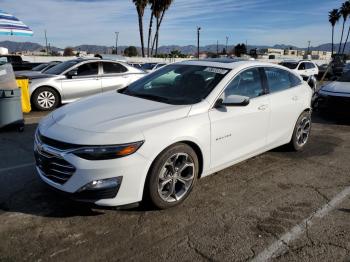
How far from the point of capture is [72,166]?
3227mm

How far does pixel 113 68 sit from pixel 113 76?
27 centimetres

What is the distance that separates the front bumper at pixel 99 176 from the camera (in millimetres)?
3209

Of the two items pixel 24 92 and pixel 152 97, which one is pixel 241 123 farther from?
pixel 24 92

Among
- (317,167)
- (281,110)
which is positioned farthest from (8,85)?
(317,167)

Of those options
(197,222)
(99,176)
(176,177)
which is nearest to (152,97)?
(176,177)

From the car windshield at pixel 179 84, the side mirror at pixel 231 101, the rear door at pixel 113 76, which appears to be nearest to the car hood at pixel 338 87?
the car windshield at pixel 179 84

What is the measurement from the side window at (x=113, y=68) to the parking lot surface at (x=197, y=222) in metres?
6.12

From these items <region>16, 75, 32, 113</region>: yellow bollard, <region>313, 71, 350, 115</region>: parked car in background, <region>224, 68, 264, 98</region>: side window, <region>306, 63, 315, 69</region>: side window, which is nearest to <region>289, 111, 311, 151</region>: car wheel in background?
<region>224, 68, 264, 98</region>: side window

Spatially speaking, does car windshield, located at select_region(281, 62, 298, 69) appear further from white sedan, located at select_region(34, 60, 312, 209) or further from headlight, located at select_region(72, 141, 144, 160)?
headlight, located at select_region(72, 141, 144, 160)

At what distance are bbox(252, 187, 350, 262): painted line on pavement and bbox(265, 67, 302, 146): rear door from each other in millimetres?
1264

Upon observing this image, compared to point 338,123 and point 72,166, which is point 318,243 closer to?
point 72,166

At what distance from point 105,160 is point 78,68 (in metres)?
7.62

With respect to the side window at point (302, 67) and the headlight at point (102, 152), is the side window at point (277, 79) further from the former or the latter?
the side window at point (302, 67)

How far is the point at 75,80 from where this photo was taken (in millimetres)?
10078
